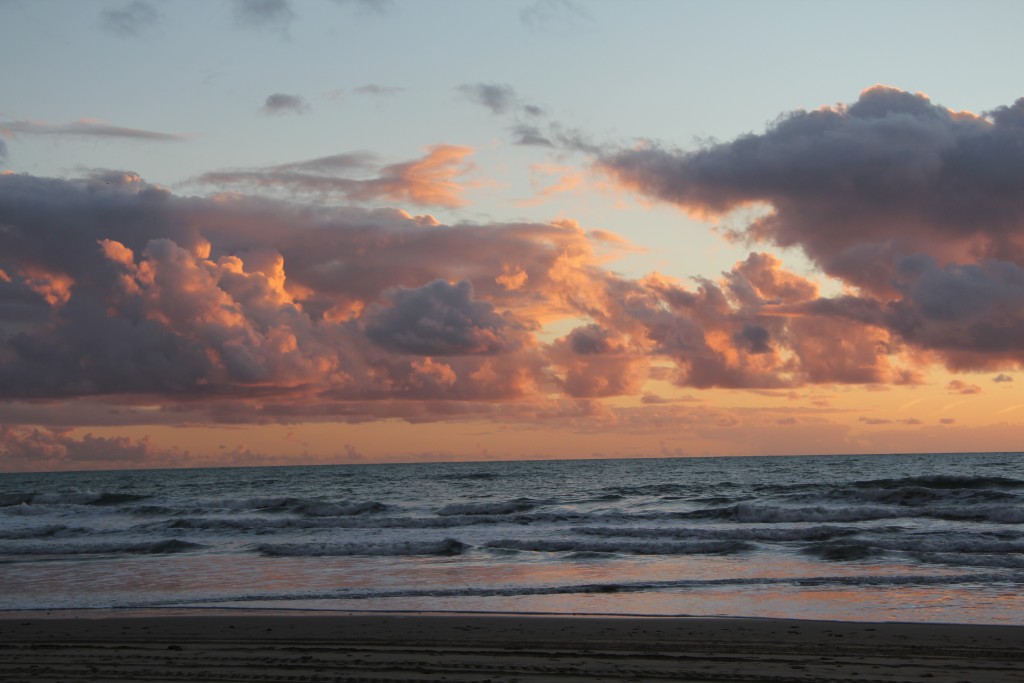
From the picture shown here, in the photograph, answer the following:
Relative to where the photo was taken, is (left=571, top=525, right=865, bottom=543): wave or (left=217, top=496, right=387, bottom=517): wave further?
(left=217, top=496, right=387, bottom=517): wave

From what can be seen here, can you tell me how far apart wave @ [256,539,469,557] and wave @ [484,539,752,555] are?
1.70 meters

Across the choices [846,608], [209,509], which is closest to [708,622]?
[846,608]

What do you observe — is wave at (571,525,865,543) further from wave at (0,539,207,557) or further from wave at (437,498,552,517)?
wave at (0,539,207,557)

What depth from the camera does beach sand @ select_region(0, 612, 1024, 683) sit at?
11258 mm

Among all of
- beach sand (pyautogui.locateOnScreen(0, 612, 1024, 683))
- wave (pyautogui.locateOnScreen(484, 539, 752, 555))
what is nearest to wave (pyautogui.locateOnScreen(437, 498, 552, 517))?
wave (pyautogui.locateOnScreen(484, 539, 752, 555))

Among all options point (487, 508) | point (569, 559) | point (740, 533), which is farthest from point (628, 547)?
point (487, 508)

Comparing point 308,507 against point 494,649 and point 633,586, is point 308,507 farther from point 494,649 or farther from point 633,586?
point 494,649

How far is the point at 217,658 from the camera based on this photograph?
40.4ft

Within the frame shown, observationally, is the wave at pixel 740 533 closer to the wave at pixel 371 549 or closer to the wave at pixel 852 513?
the wave at pixel 852 513

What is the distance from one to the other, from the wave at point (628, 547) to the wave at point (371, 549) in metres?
1.70

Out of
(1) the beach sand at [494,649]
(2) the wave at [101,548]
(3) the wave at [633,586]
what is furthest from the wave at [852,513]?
(1) the beach sand at [494,649]

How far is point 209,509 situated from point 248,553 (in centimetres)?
2451

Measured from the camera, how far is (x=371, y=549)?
28.0m

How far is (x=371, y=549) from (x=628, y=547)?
27.3ft
